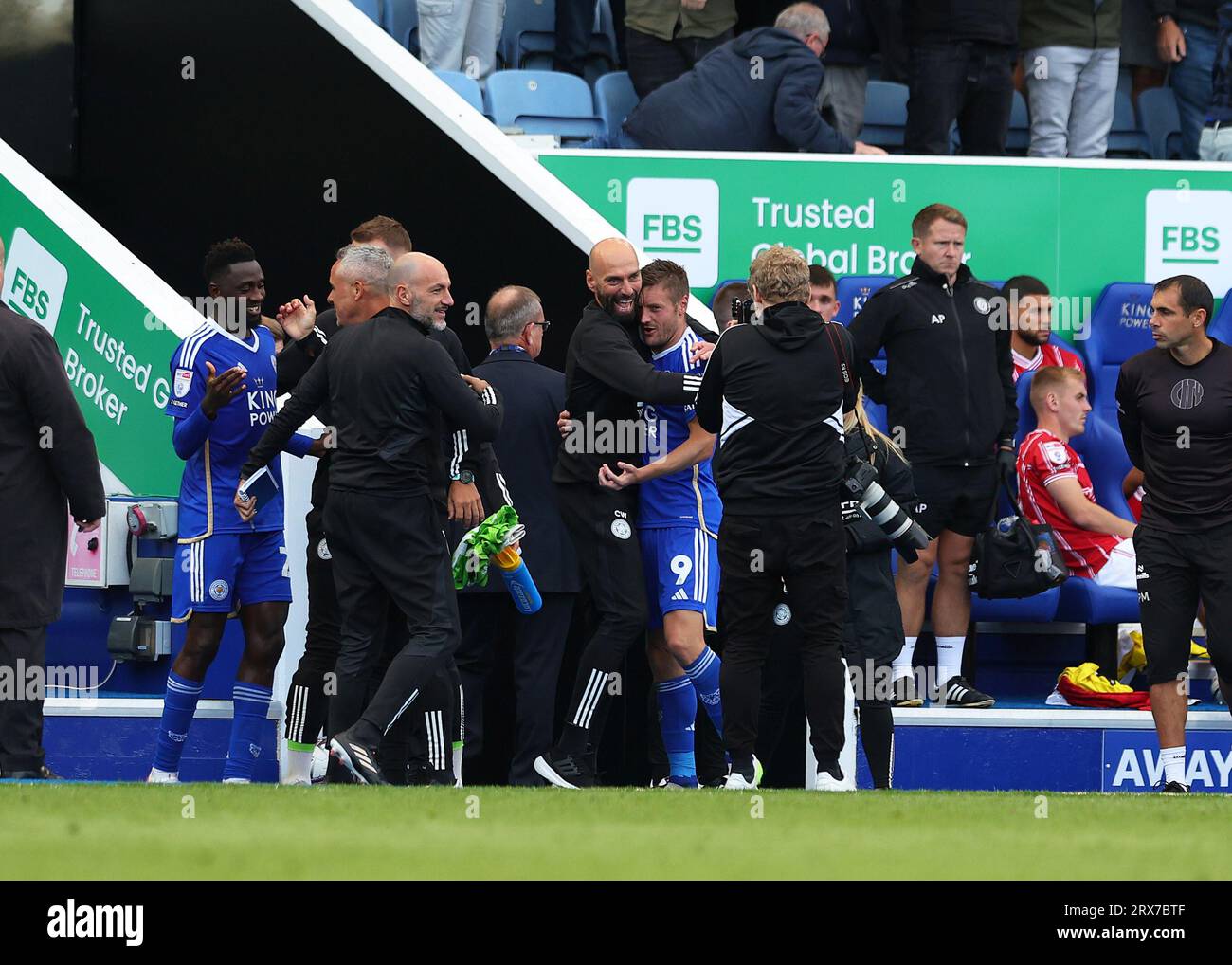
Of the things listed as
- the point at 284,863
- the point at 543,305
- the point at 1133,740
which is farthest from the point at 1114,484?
the point at 284,863

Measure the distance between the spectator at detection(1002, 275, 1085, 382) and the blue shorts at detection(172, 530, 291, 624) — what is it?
3405 millimetres

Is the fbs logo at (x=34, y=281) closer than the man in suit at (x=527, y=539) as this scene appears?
No

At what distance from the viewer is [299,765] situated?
771cm

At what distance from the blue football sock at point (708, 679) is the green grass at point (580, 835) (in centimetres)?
136

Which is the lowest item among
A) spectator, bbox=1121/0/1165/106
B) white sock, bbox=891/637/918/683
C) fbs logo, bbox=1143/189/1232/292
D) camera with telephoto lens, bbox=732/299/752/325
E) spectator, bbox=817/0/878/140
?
white sock, bbox=891/637/918/683

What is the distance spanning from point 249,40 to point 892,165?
3040mm

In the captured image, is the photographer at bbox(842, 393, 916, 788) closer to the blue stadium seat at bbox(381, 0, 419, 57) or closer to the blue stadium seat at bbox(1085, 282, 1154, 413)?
the blue stadium seat at bbox(1085, 282, 1154, 413)

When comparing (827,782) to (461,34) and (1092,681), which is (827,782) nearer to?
(1092,681)

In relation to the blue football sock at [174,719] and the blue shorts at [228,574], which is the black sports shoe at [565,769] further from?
the blue football sock at [174,719]

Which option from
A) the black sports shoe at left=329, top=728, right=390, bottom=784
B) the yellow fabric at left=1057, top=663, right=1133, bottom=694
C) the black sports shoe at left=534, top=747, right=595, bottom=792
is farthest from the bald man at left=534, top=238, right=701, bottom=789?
the yellow fabric at left=1057, top=663, right=1133, bottom=694

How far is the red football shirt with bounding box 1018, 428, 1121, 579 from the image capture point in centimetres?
910

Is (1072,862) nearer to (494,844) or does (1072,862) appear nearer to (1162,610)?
(494,844)

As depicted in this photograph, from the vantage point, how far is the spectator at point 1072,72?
35.7 ft

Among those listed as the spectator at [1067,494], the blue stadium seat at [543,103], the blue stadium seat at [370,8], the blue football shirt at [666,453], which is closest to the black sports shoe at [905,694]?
the spectator at [1067,494]
